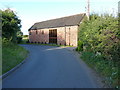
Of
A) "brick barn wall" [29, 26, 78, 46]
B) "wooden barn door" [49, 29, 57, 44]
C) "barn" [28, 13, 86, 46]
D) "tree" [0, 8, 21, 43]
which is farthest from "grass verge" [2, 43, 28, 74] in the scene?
"wooden barn door" [49, 29, 57, 44]

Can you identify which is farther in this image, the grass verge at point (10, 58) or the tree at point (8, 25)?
the tree at point (8, 25)

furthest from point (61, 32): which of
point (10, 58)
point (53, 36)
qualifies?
point (10, 58)

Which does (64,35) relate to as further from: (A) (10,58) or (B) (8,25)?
(A) (10,58)

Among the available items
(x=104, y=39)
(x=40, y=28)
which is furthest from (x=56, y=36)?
(x=104, y=39)

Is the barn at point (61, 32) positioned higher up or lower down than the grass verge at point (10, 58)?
higher up

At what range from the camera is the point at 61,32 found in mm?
28141

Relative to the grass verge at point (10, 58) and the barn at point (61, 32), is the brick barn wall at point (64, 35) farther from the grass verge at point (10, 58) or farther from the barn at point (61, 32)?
the grass verge at point (10, 58)

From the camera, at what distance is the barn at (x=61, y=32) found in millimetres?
24855

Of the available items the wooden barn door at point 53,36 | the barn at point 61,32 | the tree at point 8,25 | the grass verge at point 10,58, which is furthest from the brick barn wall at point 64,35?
the grass verge at point 10,58

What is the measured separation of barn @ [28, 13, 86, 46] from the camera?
2485cm

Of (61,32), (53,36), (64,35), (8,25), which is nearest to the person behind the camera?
(8,25)

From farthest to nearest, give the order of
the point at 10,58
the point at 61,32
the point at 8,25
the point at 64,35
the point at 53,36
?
1. the point at 53,36
2. the point at 61,32
3. the point at 64,35
4. the point at 8,25
5. the point at 10,58

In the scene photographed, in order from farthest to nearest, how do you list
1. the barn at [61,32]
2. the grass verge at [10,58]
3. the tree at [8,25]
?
the barn at [61,32]
the tree at [8,25]
the grass verge at [10,58]

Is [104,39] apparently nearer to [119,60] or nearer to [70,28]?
[119,60]
